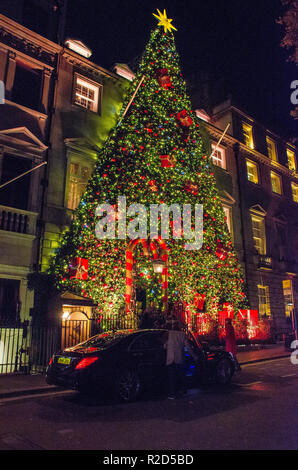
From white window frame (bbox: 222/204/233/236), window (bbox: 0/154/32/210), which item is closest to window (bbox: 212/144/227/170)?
white window frame (bbox: 222/204/233/236)

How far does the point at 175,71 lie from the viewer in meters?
18.0

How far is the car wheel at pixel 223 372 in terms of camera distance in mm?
9195

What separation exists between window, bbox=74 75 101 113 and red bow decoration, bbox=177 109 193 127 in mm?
4514

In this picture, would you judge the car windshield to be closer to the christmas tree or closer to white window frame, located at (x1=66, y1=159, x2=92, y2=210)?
the christmas tree

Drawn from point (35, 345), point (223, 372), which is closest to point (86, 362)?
point (223, 372)

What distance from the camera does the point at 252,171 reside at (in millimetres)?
27391

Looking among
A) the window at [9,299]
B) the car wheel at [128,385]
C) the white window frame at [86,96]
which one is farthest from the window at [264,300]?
the car wheel at [128,385]

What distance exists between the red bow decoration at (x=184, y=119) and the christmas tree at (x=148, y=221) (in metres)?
0.05

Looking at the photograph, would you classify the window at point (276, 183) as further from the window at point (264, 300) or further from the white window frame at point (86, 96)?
the white window frame at point (86, 96)

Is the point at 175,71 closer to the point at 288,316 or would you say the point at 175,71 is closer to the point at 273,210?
the point at 273,210

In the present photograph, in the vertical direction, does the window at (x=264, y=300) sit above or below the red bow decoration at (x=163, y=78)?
below

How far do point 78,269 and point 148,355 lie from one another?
5.89 metres

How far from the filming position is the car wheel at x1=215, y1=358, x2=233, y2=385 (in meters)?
9.20
